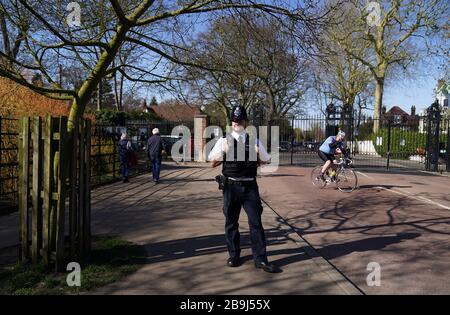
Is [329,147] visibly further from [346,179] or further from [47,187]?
[47,187]

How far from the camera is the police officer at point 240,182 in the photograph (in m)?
5.40

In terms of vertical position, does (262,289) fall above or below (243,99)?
below

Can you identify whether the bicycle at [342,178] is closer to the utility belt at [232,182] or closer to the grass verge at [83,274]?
the utility belt at [232,182]

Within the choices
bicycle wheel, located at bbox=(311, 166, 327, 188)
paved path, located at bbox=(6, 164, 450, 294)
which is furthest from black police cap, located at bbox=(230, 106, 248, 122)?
bicycle wheel, located at bbox=(311, 166, 327, 188)

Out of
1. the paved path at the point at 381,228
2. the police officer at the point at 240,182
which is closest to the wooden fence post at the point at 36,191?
the police officer at the point at 240,182

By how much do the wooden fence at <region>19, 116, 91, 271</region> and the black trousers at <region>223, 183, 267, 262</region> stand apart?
1829mm

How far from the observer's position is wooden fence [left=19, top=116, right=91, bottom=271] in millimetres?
5133

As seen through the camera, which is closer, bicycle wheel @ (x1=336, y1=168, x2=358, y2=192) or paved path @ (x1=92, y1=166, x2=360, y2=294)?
paved path @ (x1=92, y1=166, x2=360, y2=294)

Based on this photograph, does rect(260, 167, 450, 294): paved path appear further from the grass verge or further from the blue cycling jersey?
the grass verge

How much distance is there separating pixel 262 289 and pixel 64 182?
2597 millimetres
